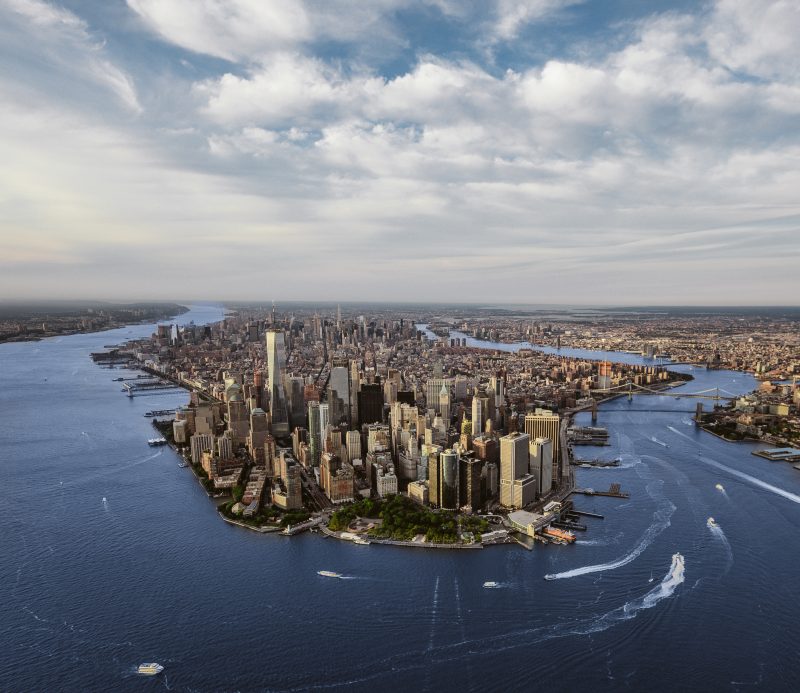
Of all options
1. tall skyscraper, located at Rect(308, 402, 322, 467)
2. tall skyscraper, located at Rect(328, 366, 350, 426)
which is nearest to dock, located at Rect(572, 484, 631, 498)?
tall skyscraper, located at Rect(308, 402, 322, 467)

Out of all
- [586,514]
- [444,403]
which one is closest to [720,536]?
[586,514]

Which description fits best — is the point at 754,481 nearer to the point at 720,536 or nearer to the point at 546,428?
the point at 720,536

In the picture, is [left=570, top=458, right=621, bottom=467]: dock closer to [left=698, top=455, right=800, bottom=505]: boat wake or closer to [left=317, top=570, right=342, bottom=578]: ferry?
[left=698, top=455, right=800, bottom=505]: boat wake

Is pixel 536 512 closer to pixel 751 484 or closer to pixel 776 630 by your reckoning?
pixel 776 630

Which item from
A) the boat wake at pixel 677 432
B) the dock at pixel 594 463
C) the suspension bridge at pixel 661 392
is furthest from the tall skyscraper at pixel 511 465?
the suspension bridge at pixel 661 392

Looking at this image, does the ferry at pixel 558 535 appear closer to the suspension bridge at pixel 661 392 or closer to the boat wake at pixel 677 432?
the boat wake at pixel 677 432

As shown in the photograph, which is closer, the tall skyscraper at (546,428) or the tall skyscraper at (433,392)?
the tall skyscraper at (546,428)
